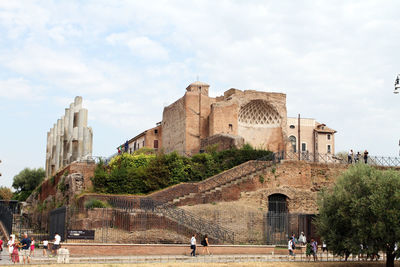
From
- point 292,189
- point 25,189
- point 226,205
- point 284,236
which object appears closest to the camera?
point 284,236

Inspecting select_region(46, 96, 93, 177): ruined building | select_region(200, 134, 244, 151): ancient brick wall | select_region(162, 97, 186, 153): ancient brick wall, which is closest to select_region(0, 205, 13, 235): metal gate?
select_region(46, 96, 93, 177): ruined building

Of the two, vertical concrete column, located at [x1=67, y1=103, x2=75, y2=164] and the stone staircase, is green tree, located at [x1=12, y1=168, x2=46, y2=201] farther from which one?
the stone staircase

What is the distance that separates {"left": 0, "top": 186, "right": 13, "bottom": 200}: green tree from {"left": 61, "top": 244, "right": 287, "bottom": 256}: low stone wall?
44.7m

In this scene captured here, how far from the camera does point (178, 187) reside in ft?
101

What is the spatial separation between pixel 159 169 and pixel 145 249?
10.4 m

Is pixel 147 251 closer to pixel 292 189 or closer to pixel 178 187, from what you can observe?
Result: pixel 178 187

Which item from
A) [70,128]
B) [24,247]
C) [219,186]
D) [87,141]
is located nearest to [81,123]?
[87,141]

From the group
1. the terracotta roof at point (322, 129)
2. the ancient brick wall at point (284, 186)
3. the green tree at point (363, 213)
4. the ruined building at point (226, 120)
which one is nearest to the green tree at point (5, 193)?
the ruined building at point (226, 120)

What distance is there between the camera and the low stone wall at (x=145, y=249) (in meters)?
22.1

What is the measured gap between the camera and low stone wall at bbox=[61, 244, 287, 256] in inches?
872

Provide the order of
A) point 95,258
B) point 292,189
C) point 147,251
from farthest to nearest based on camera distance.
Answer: point 292,189 < point 147,251 < point 95,258

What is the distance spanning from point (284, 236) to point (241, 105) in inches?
715

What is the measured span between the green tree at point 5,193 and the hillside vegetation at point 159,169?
32.2 m

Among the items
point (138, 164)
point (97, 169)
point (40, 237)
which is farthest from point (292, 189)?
point (40, 237)
